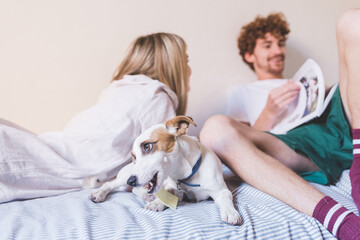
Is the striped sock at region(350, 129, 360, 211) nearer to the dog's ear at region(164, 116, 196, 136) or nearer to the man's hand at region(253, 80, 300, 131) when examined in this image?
the dog's ear at region(164, 116, 196, 136)

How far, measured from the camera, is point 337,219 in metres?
0.65

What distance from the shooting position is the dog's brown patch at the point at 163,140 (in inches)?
26.8

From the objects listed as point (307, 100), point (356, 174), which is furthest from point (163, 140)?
point (307, 100)

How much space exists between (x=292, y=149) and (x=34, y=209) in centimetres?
87

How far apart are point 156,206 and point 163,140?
0.18 meters

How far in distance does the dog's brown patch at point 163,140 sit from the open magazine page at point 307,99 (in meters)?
0.71

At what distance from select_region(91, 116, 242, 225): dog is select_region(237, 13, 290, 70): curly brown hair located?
116cm

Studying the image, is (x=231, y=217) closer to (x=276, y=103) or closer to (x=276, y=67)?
(x=276, y=103)

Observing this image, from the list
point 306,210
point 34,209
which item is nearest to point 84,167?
point 34,209

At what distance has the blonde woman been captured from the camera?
0.85m

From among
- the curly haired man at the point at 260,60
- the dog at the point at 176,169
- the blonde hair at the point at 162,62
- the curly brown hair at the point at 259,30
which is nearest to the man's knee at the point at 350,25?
the dog at the point at 176,169

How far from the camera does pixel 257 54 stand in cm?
180

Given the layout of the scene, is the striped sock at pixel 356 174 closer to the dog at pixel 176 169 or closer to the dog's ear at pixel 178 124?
the dog at pixel 176 169

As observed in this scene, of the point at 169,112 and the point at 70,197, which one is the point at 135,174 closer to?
the point at 70,197
